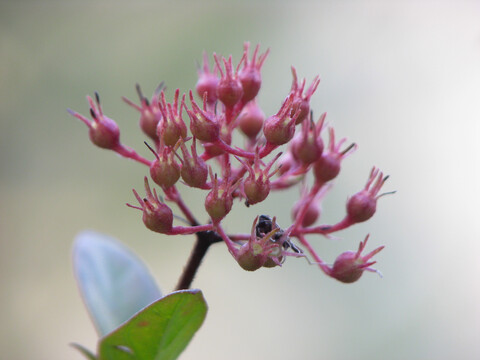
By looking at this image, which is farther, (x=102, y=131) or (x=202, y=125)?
(x=102, y=131)

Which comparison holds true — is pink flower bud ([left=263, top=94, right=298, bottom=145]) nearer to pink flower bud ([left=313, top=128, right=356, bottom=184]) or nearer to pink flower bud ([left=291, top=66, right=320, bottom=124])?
pink flower bud ([left=291, top=66, right=320, bottom=124])

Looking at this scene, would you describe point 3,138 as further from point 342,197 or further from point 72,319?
point 342,197

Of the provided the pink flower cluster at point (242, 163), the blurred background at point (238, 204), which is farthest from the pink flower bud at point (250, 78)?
the blurred background at point (238, 204)

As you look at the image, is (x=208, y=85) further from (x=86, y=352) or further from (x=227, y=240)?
(x=86, y=352)

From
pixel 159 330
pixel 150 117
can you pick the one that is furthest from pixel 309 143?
pixel 159 330

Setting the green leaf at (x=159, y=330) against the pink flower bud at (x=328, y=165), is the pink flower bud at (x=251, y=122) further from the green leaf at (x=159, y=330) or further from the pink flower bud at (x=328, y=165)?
the green leaf at (x=159, y=330)

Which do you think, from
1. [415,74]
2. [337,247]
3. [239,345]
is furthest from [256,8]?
[239,345]
